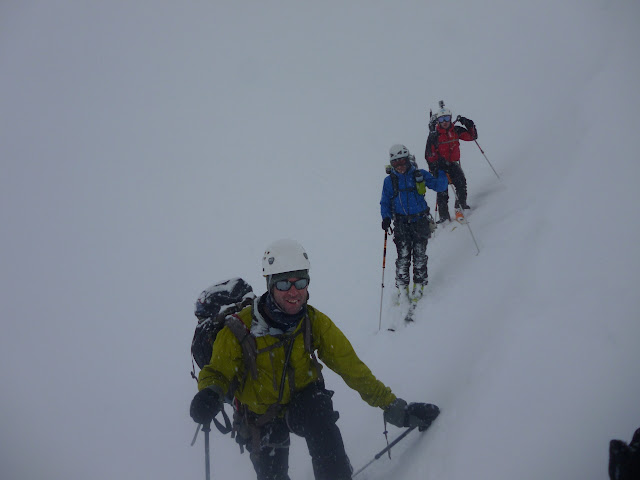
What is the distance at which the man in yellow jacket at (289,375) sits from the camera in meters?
3.61

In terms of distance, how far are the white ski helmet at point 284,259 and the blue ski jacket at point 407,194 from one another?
3.73 meters

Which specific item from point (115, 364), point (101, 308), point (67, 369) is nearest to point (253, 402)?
point (115, 364)

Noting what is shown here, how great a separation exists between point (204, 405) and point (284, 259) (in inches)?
61.4

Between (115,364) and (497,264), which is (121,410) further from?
(497,264)

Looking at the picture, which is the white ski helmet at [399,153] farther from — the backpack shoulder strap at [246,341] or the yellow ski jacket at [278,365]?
the backpack shoulder strap at [246,341]

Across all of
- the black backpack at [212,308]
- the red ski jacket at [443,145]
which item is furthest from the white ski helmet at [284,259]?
the red ski jacket at [443,145]

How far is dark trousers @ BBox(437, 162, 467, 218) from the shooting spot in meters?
9.85

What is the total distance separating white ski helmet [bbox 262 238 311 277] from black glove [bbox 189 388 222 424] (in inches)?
48.5

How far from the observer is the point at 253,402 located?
388 centimetres

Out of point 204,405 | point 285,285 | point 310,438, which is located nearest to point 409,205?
point 285,285

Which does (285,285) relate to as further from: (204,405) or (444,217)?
(444,217)

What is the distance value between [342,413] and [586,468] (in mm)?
5260

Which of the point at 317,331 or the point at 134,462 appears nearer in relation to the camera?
the point at 317,331

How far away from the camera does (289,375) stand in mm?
3773
